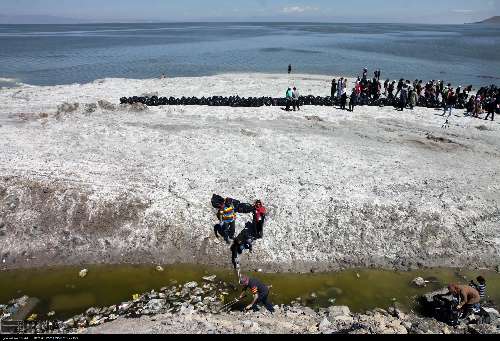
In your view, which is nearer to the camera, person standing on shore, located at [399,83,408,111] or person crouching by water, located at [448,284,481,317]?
person crouching by water, located at [448,284,481,317]

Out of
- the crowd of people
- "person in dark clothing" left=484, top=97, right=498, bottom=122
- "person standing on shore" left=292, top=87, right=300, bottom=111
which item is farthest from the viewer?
the crowd of people

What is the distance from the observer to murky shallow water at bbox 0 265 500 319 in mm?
13609

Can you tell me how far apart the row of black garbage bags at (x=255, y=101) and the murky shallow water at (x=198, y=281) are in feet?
56.0

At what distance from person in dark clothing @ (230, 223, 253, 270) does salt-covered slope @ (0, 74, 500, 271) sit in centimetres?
42

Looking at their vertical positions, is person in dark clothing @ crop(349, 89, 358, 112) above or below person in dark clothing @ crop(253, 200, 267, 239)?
above

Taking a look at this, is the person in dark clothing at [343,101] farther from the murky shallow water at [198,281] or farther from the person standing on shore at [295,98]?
the murky shallow water at [198,281]

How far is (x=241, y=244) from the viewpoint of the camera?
1559 cm

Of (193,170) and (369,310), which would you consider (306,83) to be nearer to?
(193,170)

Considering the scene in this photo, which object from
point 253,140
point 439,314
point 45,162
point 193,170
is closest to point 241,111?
point 253,140

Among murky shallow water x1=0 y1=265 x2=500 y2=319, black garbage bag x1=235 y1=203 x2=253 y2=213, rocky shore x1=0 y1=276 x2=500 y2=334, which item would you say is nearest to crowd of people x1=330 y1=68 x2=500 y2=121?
black garbage bag x1=235 y1=203 x2=253 y2=213

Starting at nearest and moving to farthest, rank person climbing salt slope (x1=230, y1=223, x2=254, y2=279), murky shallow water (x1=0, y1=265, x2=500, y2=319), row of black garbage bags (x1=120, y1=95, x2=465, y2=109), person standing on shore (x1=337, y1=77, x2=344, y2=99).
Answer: murky shallow water (x1=0, y1=265, x2=500, y2=319) < person climbing salt slope (x1=230, y1=223, x2=254, y2=279) < row of black garbage bags (x1=120, y1=95, x2=465, y2=109) < person standing on shore (x1=337, y1=77, x2=344, y2=99)

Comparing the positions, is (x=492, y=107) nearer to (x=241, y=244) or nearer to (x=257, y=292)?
(x=241, y=244)

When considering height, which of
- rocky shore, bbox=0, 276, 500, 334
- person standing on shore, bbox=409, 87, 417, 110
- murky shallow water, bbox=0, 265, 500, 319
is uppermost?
person standing on shore, bbox=409, 87, 417, 110

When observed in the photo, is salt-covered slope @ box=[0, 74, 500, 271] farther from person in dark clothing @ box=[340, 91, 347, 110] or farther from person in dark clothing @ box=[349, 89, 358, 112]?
person in dark clothing @ box=[340, 91, 347, 110]
